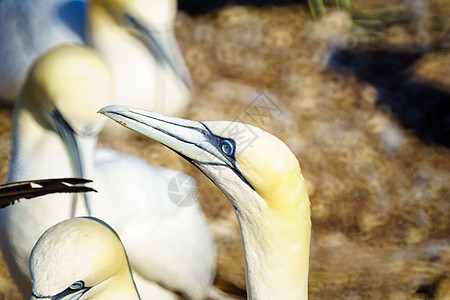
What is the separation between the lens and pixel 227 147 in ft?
7.21

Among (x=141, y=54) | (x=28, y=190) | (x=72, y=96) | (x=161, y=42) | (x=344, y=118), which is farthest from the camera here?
(x=344, y=118)

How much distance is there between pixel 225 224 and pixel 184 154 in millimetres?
2705

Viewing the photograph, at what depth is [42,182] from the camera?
2.62m

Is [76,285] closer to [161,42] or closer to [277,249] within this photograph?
[277,249]

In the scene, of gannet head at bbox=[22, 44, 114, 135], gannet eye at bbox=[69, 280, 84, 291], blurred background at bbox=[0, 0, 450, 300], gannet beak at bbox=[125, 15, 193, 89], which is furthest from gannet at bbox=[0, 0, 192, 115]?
gannet eye at bbox=[69, 280, 84, 291]

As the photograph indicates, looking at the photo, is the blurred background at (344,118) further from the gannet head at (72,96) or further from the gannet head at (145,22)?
the gannet head at (72,96)

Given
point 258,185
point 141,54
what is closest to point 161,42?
point 141,54

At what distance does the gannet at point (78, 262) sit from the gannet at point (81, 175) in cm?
71

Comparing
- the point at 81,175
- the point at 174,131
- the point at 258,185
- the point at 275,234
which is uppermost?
the point at 174,131

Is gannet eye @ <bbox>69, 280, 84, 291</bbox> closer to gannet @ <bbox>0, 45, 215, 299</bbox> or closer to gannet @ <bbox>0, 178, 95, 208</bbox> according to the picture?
gannet @ <bbox>0, 178, 95, 208</bbox>

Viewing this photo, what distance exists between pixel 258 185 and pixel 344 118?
3.87 meters

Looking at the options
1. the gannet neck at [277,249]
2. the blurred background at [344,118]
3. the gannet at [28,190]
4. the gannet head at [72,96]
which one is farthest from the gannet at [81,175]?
the gannet neck at [277,249]

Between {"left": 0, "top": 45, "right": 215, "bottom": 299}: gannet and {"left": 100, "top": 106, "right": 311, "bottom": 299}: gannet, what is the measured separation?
0.88 m

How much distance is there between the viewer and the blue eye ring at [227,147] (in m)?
2.18
